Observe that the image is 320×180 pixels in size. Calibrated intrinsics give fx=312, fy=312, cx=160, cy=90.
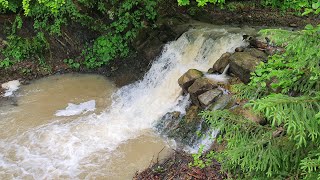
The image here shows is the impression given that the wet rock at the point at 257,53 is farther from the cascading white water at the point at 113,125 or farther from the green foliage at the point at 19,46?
the green foliage at the point at 19,46

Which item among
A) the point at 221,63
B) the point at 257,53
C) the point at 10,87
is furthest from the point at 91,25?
the point at 257,53

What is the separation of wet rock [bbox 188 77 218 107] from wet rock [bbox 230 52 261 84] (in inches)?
19.9

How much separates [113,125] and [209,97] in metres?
2.25

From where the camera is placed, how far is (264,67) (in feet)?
12.8

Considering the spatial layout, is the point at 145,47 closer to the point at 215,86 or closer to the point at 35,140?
the point at 215,86

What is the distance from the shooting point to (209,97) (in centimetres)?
620

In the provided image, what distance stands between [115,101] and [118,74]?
1314 millimetres

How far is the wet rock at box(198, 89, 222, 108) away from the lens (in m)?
6.15

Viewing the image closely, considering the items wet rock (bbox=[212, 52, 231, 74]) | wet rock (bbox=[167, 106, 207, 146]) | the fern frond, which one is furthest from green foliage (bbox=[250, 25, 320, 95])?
wet rock (bbox=[212, 52, 231, 74])

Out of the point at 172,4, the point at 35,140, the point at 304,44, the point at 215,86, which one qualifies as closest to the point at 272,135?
the point at 304,44

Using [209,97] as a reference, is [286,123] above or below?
above

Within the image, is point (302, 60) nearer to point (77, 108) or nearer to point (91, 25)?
point (77, 108)

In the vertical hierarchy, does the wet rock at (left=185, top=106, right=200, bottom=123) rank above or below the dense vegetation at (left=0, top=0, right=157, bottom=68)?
below

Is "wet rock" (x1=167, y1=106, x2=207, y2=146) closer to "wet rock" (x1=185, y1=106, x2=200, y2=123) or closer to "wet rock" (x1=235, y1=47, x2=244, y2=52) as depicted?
"wet rock" (x1=185, y1=106, x2=200, y2=123)
